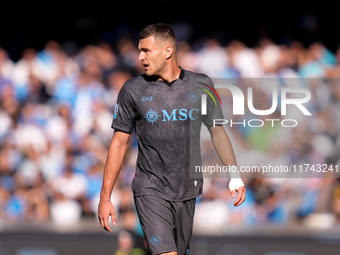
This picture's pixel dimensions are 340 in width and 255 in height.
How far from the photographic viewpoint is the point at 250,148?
5.55m

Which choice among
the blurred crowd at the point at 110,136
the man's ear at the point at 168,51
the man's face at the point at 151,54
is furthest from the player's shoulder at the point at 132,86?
the blurred crowd at the point at 110,136

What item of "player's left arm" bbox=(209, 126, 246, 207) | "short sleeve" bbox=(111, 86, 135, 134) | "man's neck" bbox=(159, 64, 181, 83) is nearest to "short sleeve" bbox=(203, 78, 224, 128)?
"player's left arm" bbox=(209, 126, 246, 207)

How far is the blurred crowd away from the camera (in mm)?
5477

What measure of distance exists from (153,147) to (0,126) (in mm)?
3661

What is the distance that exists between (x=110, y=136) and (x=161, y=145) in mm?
2866

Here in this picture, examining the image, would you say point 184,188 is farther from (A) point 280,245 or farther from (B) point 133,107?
(A) point 280,245

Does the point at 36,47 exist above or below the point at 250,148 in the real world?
above

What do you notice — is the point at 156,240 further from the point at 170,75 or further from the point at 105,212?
the point at 170,75

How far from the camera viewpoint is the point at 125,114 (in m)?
3.14

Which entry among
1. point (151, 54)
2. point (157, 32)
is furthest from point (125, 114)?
point (157, 32)

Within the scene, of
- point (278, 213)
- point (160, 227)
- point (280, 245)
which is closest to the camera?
point (160, 227)

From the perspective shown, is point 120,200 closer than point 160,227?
No

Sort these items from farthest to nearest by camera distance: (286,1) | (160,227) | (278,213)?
(286,1), (278,213), (160,227)

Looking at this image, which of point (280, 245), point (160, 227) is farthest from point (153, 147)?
point (280, 245)
